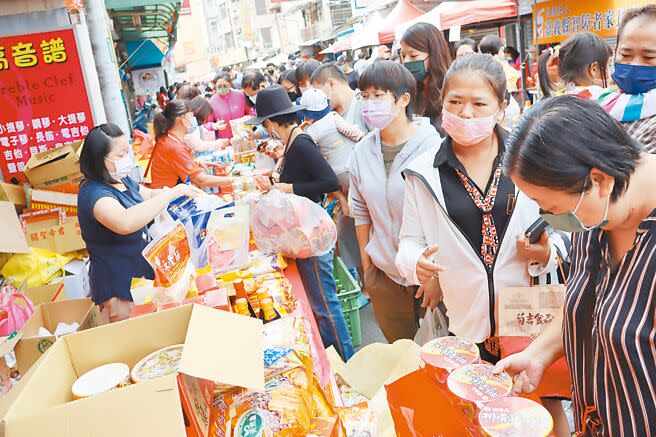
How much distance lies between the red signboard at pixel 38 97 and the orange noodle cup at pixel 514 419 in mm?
4395

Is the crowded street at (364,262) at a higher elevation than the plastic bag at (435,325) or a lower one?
higher

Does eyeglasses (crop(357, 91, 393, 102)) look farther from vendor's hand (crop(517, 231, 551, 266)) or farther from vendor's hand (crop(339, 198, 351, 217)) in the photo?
vendor's hand (crop(517, 231, 551, 266))

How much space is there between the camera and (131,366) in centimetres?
149

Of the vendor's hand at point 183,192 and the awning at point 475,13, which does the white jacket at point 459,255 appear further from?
the awning at point 475,13

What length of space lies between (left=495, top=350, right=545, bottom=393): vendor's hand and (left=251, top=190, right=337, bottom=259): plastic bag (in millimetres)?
1612

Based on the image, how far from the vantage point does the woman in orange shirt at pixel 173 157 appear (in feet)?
15.4

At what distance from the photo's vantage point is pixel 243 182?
4145 millimetres

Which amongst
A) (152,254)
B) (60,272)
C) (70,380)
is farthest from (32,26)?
(70,380)

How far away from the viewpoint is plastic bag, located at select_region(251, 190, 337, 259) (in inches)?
113

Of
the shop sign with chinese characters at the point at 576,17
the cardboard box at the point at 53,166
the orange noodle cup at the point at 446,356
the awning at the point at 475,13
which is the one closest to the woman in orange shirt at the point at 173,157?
the cardboard box at the point at 53,166

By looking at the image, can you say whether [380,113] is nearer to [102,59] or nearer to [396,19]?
[102,59]

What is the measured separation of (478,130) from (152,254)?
1289 millimetres

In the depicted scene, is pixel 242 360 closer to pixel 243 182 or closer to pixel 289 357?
pixel 289 357

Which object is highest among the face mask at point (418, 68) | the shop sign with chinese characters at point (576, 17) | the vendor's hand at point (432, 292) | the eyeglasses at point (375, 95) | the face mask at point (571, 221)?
the shop sign with chinese characters at point (576, 17)
